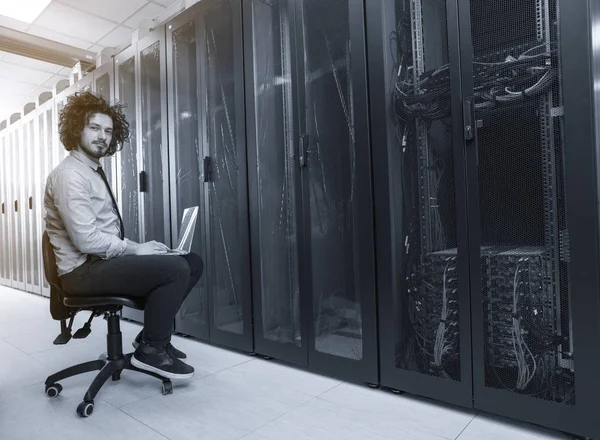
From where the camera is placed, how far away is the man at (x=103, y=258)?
1.69 metres

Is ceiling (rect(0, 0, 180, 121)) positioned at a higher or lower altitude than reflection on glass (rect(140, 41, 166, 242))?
higher

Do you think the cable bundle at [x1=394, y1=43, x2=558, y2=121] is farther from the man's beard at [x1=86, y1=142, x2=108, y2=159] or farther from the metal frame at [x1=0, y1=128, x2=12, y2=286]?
Result: the metal frame at [x1=0, y1=128, x2=12, y2=286]

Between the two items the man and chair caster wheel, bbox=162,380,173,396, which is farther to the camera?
chair caster wheel, bbox=162,380,173,396

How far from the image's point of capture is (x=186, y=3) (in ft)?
11.6

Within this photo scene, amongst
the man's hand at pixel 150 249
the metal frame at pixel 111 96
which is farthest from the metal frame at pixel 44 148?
the man's hand at pixel 150 249

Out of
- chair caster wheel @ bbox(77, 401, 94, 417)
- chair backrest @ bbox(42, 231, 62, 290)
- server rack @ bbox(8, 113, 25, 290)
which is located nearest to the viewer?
chair caster wheel @ bbox(77, 401, 94, 417)

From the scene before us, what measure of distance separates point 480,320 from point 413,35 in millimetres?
1189

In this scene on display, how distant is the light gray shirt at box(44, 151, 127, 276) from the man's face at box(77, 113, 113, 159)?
3.3 inches

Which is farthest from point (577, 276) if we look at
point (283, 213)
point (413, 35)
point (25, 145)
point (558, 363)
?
point (25, 145)

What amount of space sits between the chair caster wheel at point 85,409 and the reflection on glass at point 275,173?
91 cm

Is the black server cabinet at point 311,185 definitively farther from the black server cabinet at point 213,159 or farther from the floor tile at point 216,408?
the floor tile at point 216,408

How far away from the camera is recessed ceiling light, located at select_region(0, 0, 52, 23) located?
146 inches

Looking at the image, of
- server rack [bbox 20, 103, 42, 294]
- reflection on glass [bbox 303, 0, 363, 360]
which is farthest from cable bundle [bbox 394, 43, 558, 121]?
server rack [bbox 20, 103, 42, 294]

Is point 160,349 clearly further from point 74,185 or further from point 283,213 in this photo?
point 283,213
